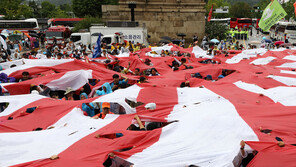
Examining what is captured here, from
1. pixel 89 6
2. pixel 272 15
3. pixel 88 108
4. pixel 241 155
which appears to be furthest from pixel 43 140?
pixel 89 6

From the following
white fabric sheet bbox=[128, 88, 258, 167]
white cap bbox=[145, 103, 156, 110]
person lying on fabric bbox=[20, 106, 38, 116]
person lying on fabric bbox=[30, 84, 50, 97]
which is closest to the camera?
white fabric sheet bbox=[128, 88, 258, 167]

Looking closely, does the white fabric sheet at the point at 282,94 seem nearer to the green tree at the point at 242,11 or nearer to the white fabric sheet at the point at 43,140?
the white fabric sheet at the point at 43,140

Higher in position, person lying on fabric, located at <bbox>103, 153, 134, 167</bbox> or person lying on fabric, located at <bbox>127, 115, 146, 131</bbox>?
person lying on fabric, located at <bbox>127, 115, 146, 131</bbox>

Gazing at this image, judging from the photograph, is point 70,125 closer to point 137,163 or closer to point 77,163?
point 77,163

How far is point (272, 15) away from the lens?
12891mm

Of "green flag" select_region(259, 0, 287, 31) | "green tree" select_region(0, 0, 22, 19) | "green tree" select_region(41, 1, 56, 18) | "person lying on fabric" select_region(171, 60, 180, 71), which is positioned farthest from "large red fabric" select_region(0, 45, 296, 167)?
"green tree" select_region(41, 1, 56, 18)

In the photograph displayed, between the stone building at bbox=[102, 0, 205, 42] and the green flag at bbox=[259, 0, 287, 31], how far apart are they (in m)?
13.7

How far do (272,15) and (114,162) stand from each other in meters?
11.9

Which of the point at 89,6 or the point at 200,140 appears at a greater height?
the point at 89,6

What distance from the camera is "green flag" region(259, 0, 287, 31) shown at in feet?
40.8

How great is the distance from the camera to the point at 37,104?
602 cm

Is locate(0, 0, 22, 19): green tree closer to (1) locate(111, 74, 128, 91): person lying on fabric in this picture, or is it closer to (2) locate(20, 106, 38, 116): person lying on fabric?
(1) locate(111, 74, 128, 91): person lying on fabric

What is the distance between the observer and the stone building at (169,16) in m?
26.4

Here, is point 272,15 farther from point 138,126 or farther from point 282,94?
point 138,126
